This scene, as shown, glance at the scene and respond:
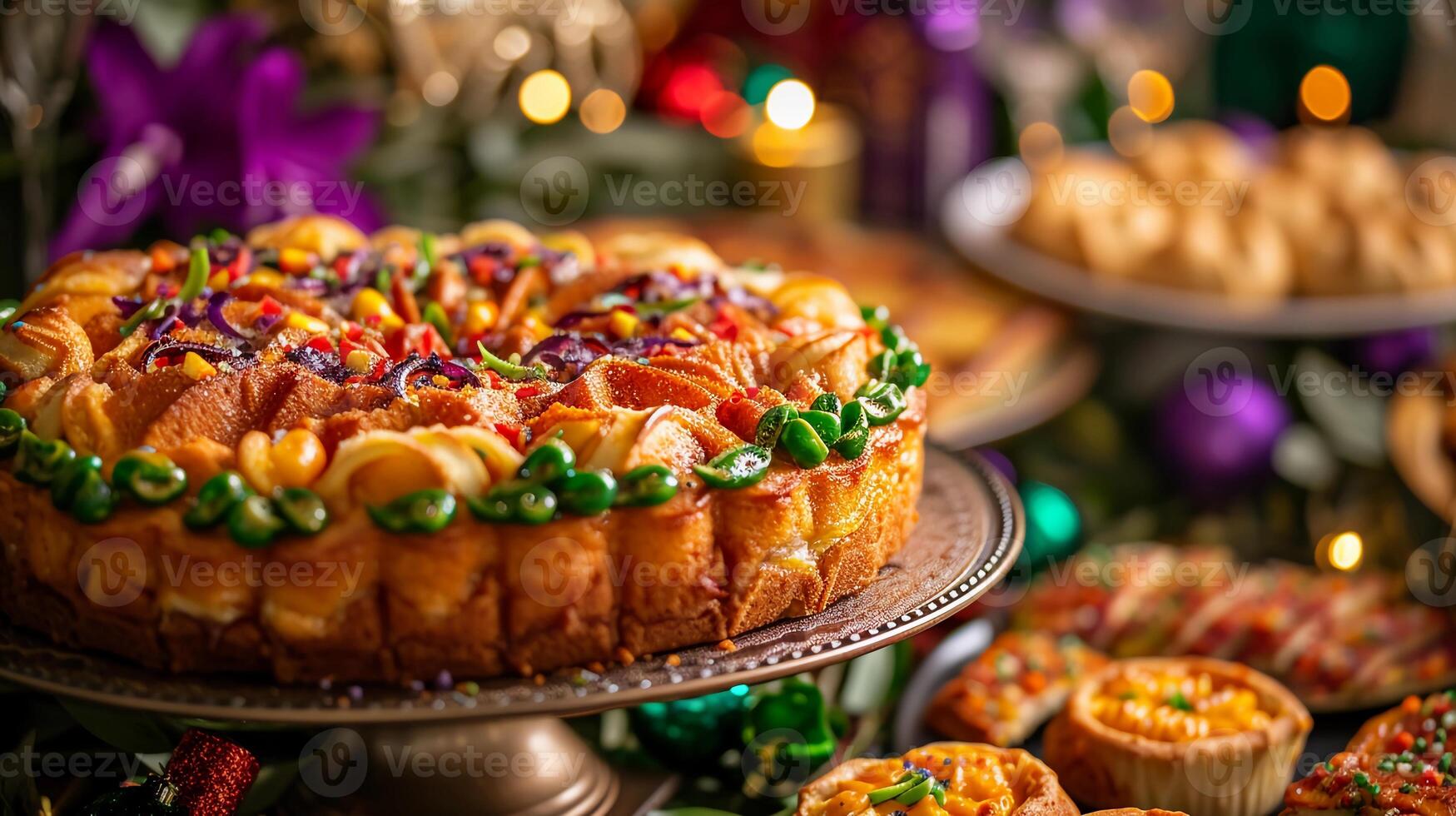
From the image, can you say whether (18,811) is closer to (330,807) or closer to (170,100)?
(330,807)

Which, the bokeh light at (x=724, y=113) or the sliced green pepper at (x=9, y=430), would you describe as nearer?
the sliced green pepper at (x=9, y=430)

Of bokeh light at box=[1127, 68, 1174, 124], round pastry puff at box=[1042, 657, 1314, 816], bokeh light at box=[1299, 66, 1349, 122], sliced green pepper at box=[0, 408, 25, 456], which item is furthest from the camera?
bokeh light at box=[1127, 68, 1174, 124]

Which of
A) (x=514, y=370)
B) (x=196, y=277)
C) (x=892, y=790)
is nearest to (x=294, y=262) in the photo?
(x=196, y=277)

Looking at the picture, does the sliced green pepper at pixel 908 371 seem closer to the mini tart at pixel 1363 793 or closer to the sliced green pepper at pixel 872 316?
the sliced green pepper at pixel 872 316

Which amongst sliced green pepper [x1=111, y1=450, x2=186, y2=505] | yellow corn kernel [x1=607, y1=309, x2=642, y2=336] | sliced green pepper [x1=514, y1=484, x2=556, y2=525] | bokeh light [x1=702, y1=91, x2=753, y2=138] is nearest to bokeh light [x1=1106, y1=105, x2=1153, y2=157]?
bokeh light [x1=702, y1=91, x2=753, y2=138]

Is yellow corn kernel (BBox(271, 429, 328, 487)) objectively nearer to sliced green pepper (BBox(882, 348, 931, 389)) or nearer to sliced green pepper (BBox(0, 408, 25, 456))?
sliced green pepper (BBox(0, 408, 25, 456))

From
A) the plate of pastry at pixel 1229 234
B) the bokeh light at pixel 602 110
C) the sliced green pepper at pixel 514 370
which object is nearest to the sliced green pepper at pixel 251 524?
the sliced green pepper at pixel 514 370
